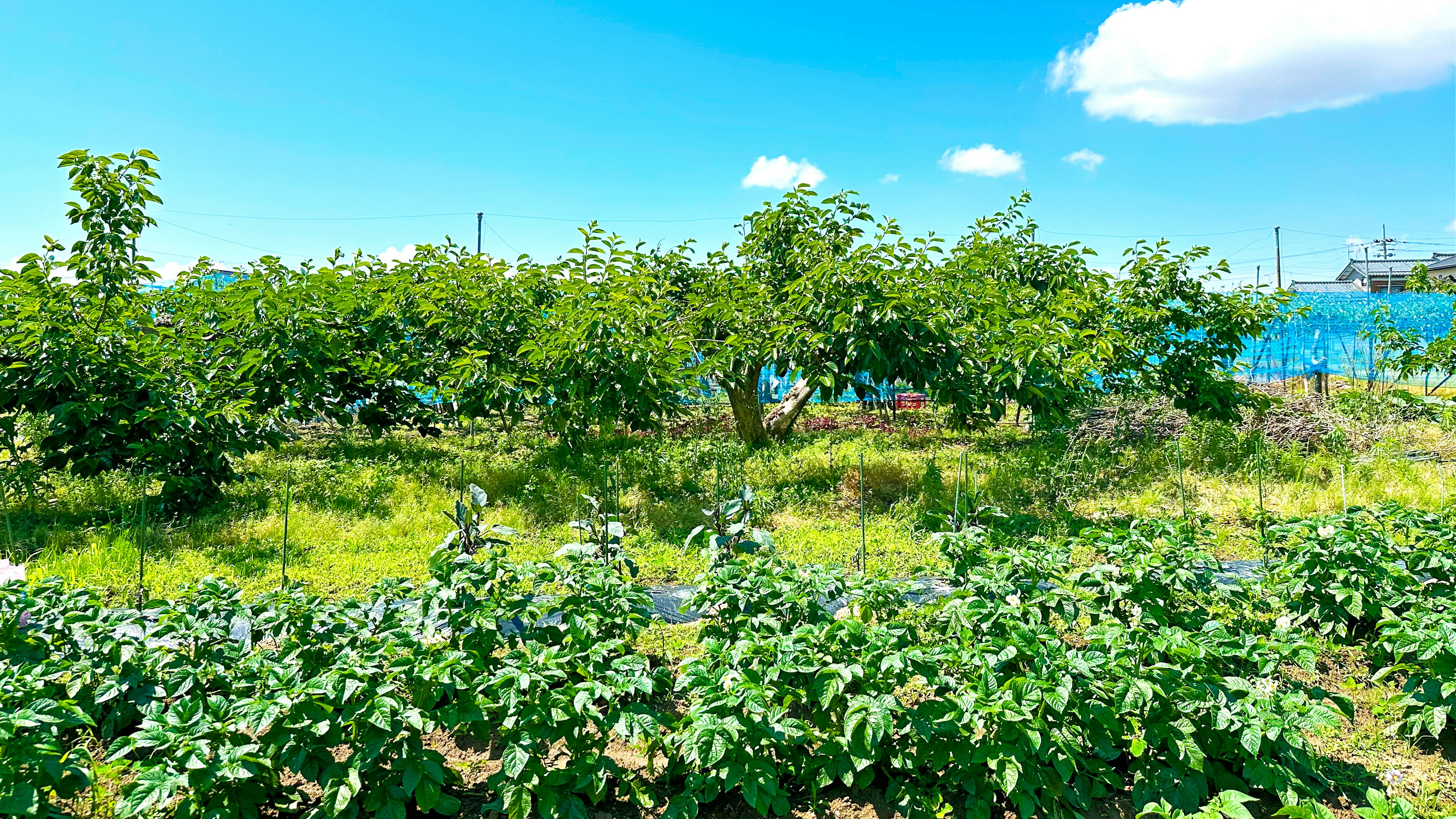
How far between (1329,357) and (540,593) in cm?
1735

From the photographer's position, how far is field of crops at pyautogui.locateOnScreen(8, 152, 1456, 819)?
8.39 ft

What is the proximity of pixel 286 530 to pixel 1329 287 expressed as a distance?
49940 millimetres

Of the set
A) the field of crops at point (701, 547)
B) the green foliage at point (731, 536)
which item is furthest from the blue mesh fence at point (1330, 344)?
the green foliage at point (731, 536)

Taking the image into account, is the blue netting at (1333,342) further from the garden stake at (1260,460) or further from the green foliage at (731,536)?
the green foliage at (731,536)

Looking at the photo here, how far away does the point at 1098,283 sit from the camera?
31.0 ft

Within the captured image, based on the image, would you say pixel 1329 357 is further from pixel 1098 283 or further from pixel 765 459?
pixel 765 459

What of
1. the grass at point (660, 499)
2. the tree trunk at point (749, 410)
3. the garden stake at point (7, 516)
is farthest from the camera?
the tree trunk at point (749, 410)

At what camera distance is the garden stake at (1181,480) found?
6301 mm

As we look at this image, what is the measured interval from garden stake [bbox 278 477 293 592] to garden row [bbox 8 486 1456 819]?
1.56 ft

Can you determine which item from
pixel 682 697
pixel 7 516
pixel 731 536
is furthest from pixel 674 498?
pixel 7 516

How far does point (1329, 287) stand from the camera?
42.8 m

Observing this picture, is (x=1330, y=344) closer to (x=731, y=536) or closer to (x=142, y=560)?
(x=731, y=536)

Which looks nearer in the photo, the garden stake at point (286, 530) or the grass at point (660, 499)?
the garden stake at point (286, 530)

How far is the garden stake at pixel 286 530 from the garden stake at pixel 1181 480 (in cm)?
497
